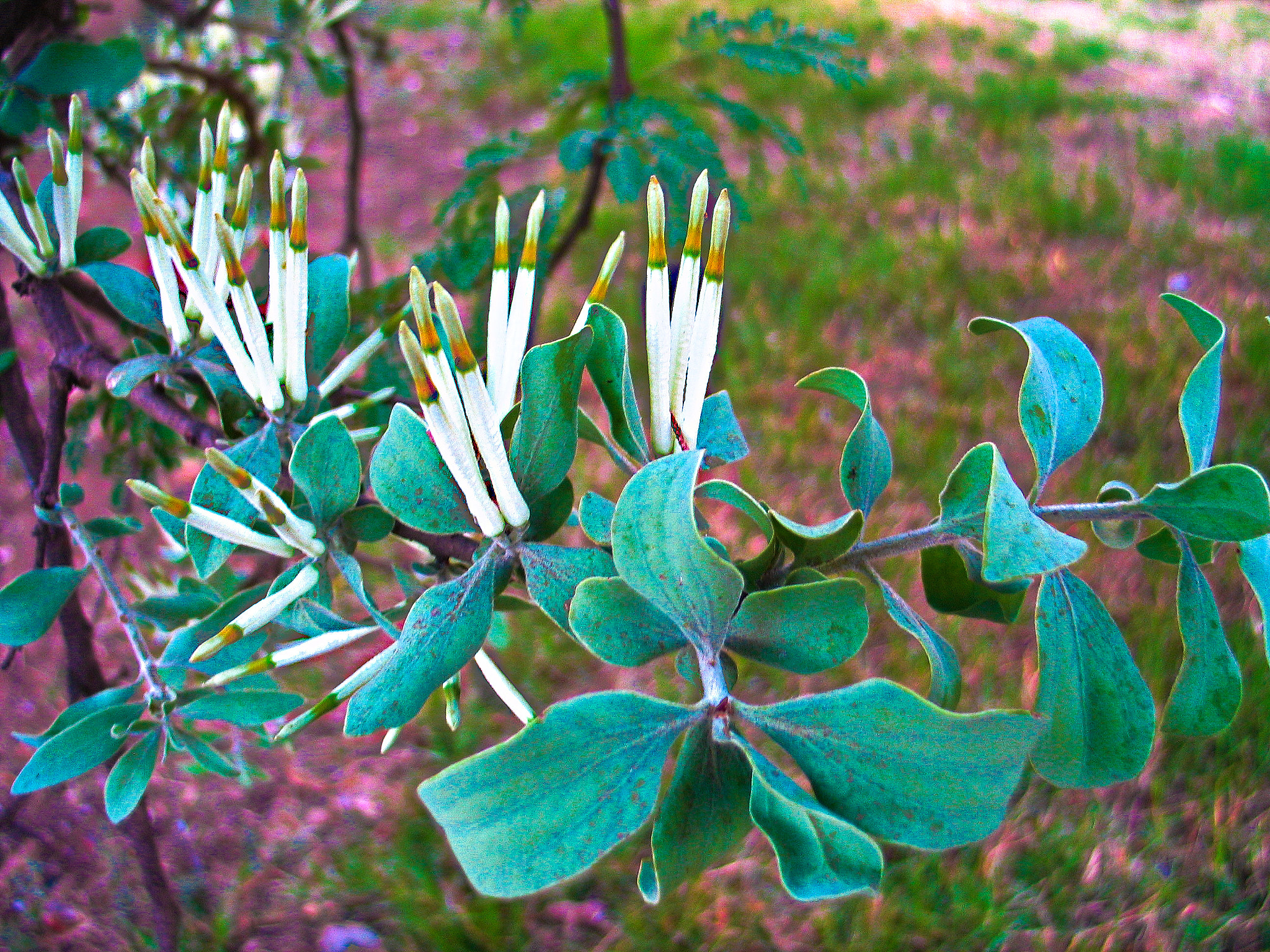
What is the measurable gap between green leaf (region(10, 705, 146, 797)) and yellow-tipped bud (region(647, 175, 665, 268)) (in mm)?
453

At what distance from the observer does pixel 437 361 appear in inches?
16.0

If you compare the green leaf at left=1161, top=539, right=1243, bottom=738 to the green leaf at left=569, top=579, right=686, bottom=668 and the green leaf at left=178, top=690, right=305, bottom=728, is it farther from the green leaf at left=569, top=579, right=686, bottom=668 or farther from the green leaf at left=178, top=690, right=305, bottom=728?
the green leaf at left=178, top=690, right=305, bottom=728

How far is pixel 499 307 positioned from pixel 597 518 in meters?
0.12

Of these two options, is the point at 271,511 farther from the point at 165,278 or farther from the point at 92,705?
the point at 92,705

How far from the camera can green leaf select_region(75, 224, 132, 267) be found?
2.15 ft

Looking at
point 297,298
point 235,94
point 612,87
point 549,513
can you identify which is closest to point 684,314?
point 549,513

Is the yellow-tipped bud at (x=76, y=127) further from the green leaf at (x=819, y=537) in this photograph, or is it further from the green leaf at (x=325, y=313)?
the green leaf at (x=819, y=537)

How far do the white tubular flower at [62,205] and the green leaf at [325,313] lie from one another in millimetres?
160

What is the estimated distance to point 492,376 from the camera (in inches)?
19.0

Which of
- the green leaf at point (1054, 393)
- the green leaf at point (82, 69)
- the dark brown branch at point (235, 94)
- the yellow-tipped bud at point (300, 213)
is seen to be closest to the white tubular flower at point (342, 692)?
the yellow-tipped bud at point (300, 213)

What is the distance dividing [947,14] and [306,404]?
400cm

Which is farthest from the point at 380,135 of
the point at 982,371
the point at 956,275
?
the point at 982,371

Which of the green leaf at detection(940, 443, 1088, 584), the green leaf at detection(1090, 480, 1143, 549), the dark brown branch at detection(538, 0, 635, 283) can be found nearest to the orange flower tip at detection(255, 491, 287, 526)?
the green leaf at detection(940, 443, 1088, 584)

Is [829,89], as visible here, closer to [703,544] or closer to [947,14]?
[947,14]
